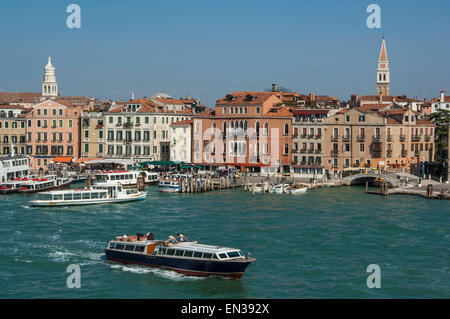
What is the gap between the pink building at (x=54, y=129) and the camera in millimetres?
71625

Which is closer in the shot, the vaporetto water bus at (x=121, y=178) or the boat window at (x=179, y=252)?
the boat window at (x=179, y=252)

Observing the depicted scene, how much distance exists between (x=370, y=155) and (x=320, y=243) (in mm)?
28602

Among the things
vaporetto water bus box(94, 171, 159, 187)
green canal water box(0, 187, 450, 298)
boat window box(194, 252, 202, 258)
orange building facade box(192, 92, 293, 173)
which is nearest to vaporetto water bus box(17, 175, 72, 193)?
green canal water box(0, 187, 450, 298)

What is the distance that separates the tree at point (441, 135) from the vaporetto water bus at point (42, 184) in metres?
32.1

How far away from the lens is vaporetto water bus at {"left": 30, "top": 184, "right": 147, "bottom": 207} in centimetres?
4638

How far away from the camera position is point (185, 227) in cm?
3784

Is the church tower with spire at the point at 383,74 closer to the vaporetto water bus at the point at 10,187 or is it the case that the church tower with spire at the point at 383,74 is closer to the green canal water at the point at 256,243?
the green canal water at the point at 256,243

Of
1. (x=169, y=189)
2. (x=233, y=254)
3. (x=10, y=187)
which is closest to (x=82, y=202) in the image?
(x=169, y=189)

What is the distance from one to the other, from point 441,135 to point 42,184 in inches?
1388

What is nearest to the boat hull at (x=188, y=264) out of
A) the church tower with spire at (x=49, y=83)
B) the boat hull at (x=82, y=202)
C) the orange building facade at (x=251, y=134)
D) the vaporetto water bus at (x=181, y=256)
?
the vaporetto water bus at (x=181, y=256)

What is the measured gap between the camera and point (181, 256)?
28594 mm
